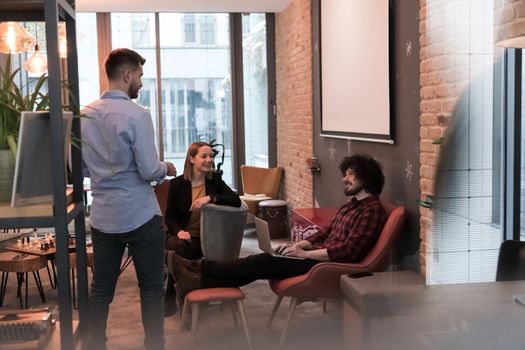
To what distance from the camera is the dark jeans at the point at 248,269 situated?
329 cm

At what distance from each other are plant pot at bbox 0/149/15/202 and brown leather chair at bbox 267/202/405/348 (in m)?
1.94

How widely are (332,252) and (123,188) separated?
1.32m

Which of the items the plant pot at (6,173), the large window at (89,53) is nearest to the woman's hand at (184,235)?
the plant pot at (6,173)

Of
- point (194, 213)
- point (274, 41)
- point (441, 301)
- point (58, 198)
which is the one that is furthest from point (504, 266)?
point (274, 41)

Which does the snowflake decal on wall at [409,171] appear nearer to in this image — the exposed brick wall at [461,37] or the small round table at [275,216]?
the exposed brick wall at [461,37]

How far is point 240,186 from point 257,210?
1.21 metres

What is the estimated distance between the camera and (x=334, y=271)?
313 cm

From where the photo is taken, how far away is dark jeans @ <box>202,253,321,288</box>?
130 inches

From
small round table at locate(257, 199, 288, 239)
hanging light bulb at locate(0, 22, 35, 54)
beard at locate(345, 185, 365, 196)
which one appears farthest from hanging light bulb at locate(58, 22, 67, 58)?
small round table at locate(257, 199, 288, 239)

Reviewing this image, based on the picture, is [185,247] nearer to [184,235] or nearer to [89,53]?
[184,235]

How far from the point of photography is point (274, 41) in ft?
24.7

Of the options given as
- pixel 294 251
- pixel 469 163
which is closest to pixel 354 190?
pixel 294 251

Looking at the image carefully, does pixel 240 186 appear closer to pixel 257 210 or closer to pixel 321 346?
pixel 257 210

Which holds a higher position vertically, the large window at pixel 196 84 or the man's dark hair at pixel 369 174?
the large window at pixel 196 84
